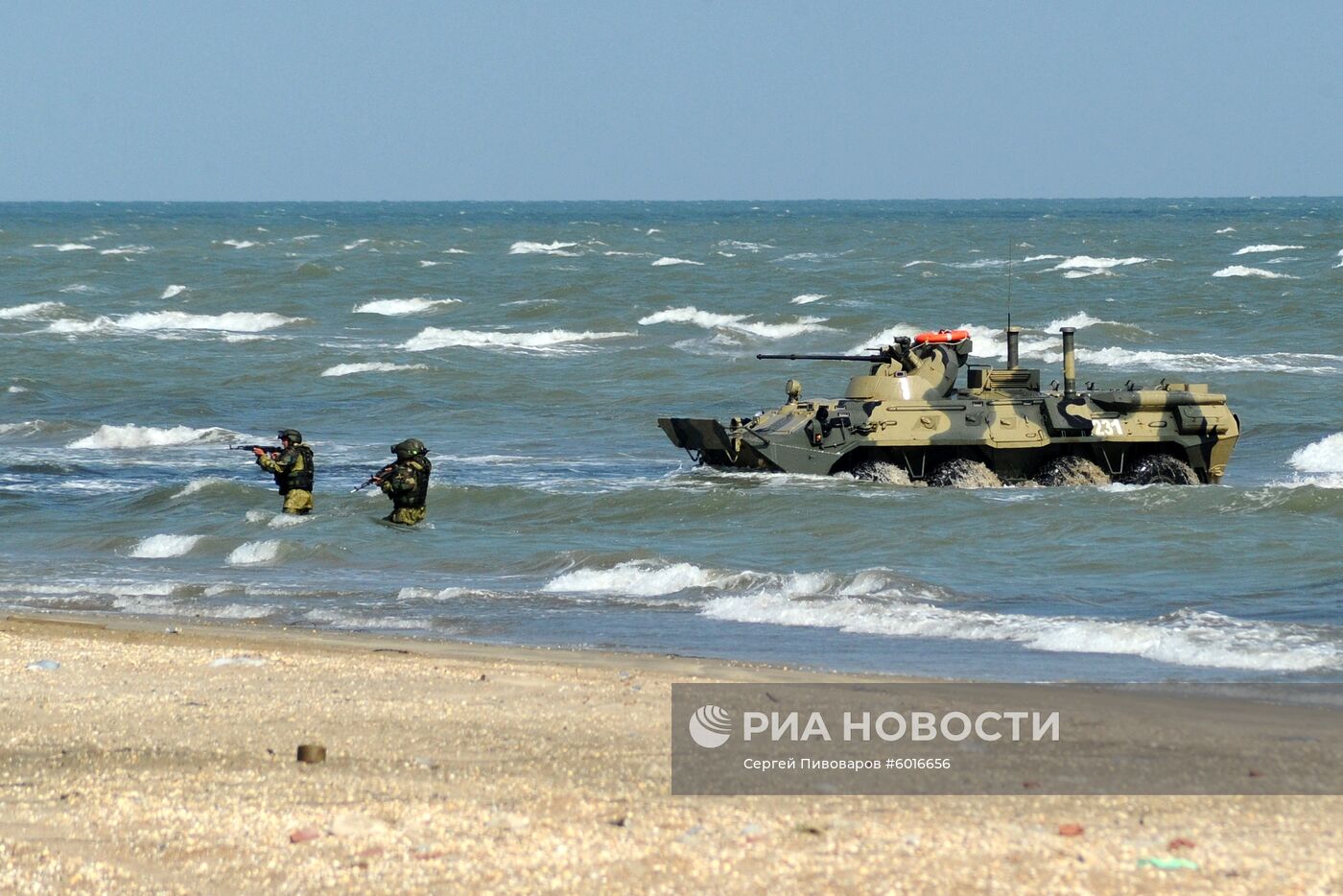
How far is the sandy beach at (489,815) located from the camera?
6602 mm

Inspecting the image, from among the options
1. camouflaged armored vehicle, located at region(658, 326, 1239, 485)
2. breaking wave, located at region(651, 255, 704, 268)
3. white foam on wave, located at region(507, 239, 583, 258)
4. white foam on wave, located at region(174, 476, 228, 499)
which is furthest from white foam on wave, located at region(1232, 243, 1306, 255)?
white foam on wave, located at region(174, 476, 228, 499)

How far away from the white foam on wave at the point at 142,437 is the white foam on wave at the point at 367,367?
7308 mm

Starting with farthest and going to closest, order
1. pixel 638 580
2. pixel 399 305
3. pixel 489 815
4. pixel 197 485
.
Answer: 1. pixel 399 305
2. pixel 197 485
3. pixel 638 580
4. pixel 489 815

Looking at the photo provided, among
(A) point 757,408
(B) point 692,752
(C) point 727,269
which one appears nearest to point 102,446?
(A) point 757,408

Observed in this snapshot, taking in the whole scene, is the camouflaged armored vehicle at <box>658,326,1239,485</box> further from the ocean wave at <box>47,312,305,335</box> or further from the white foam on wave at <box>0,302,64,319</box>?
the white foam on wave at <box>0,302,64,319</box>

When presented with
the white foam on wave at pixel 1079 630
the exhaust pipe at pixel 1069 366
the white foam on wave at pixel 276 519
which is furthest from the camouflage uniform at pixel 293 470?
the exhaust pipe at pixel 1069 366

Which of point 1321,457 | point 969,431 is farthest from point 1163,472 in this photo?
point 1321,457

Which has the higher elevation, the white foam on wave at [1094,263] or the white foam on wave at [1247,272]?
the white foam on wave at [1247,272]

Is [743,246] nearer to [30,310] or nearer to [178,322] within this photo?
[178,322]

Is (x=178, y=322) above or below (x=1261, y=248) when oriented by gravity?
below

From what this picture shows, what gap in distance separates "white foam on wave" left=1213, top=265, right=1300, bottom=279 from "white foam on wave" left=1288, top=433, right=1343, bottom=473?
30577 mm

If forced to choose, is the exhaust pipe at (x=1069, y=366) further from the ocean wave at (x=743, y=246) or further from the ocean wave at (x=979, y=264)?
the ocean wave at (x=743, y=246)

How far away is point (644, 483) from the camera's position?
2192 cm

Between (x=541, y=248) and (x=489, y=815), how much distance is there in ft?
242
